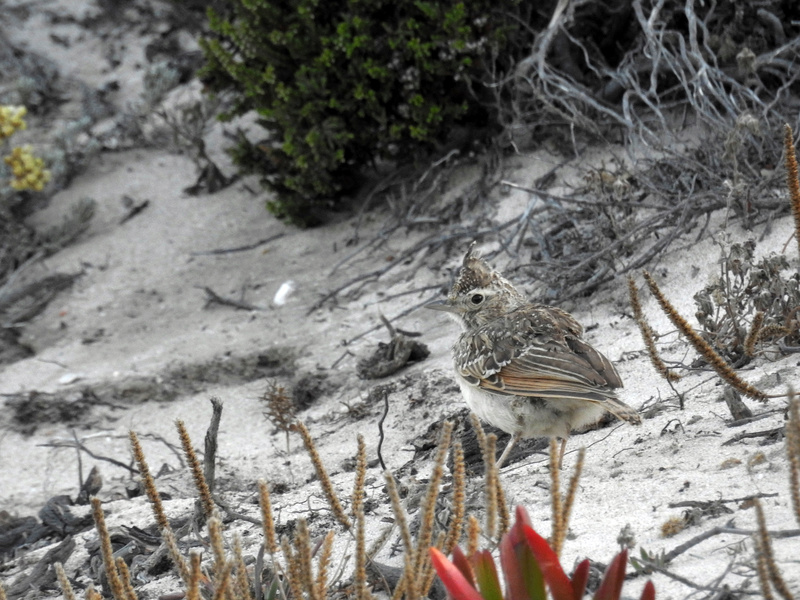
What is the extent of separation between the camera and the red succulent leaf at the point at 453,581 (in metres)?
2.41

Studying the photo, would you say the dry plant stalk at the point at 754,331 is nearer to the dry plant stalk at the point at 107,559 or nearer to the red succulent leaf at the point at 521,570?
the red succulent leaf at the point at 521,570

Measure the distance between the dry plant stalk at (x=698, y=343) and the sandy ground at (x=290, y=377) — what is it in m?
0.28

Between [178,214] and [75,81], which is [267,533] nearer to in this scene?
[178,214]

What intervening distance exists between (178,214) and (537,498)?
6.49 metres

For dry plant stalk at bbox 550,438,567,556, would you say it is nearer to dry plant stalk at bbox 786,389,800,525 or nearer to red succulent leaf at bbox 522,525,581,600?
red succulent leaf at bbox 522,525,581,600

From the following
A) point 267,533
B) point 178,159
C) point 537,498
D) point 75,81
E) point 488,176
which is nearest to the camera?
point 267,533

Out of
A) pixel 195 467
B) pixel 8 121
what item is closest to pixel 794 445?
pixel 195 467

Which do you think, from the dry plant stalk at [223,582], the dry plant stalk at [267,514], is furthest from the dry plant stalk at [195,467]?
the dry plant stalk at [223,582]

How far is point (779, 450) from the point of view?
3480 mm

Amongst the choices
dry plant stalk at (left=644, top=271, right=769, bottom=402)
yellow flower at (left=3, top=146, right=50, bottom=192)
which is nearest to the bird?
dry plant stalk at (left=644, top=271, right=769, bottom=402)

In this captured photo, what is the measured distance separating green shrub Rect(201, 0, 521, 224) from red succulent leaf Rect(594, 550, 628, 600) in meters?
5.53

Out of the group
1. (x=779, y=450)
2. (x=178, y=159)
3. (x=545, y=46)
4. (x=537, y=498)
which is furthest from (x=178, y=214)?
(x=779, y=450)

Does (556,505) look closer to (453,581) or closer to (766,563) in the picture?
(453,581)

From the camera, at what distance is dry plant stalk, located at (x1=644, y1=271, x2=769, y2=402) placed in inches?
123
